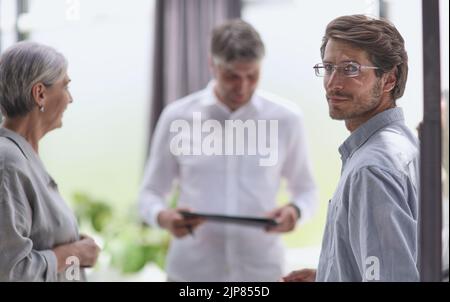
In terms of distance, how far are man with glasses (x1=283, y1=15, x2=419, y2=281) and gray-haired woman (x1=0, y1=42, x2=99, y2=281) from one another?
40cm

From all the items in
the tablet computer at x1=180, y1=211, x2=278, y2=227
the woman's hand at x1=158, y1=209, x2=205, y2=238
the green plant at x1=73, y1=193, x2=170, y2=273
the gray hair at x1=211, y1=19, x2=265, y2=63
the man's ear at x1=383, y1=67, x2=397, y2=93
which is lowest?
the green plant at x1=73, y1=193, x2=170, y2=273

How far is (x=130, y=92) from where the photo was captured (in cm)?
236

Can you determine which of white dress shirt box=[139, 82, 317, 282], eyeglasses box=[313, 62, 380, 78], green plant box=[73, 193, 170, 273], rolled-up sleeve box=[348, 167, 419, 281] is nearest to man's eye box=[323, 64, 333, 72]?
eyeglasses box=[313, 62, 380, 78]

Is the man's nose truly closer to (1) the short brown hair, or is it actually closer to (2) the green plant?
(1) the short brown hair

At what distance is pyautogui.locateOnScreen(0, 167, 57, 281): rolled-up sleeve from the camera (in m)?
0.94

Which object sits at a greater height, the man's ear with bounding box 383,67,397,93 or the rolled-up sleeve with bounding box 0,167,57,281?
the man's ear with bounding box 383,67,397,93

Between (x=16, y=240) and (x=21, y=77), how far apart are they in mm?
244

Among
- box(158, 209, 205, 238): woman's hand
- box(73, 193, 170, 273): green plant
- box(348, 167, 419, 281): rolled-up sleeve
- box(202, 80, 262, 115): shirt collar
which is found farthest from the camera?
box(73, 193, 170, 273): green plant

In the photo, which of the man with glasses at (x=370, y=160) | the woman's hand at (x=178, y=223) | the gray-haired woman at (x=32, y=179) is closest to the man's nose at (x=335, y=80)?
the man with glasses at (x=370, y=160)

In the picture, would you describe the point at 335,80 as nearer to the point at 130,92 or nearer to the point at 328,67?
the point at 328,67

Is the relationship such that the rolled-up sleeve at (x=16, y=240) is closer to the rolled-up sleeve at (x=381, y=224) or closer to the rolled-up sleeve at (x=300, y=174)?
the rolled-up sleeve at (x=381, y=224)

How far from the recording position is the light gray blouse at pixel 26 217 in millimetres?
949

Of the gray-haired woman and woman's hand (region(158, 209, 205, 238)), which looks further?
woman's hand (region(158, 209, 205, 238))

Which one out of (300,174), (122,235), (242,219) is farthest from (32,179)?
(122,235)
